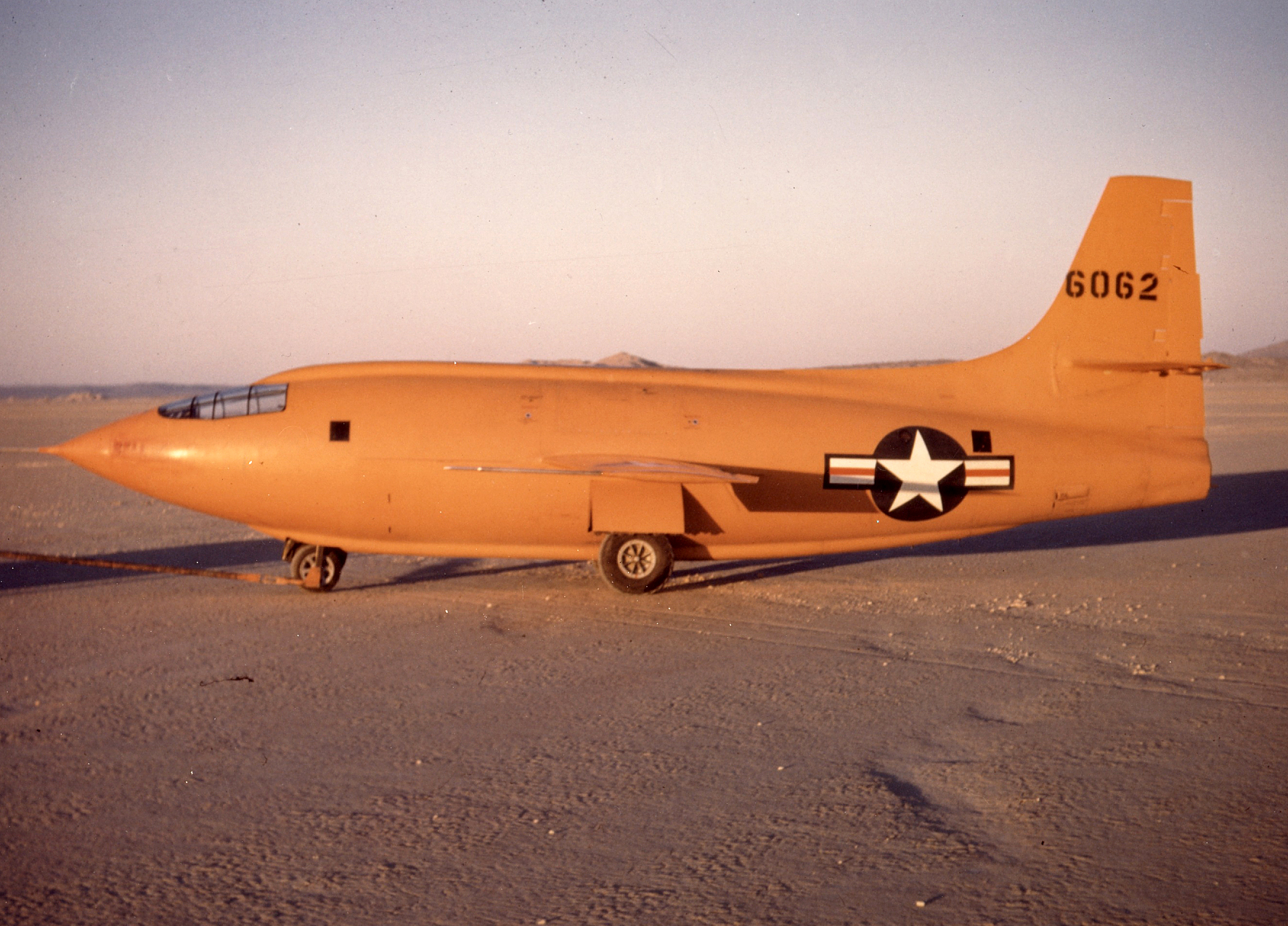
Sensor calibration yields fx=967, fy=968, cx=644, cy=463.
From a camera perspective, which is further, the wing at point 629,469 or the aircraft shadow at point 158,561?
the aircraft shadow at point 158,561

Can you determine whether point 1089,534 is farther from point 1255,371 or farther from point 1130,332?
point 1255,371

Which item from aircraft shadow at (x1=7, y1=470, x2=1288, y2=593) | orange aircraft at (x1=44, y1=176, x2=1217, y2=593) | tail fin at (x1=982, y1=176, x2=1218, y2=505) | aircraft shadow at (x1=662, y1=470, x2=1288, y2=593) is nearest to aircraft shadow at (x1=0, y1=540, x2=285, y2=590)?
aircraft shadow at (x1=7, y1=470, x2=1288, y2=593)

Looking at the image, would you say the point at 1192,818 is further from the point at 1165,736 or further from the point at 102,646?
the point at 102,646

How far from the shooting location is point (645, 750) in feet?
23.2

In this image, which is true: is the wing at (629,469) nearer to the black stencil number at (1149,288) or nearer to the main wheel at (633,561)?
the main wheel at (633,561)

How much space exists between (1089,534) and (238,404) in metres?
14.2

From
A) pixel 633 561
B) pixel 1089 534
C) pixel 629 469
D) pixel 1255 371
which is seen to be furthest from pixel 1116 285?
pixel 1255 371

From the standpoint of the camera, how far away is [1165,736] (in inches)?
287

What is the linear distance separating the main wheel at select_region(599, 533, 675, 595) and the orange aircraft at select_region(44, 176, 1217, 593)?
2cm

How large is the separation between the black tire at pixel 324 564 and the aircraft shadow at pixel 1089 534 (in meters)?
4.27

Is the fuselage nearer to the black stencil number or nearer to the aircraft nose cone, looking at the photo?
the aircraft nose cone

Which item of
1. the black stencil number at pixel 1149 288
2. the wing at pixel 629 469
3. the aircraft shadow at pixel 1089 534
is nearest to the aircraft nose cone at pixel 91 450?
the wing at pixel 629 469

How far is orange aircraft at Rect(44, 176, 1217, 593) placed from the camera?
12.0 m

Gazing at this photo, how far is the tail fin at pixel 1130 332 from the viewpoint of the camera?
13.3m
